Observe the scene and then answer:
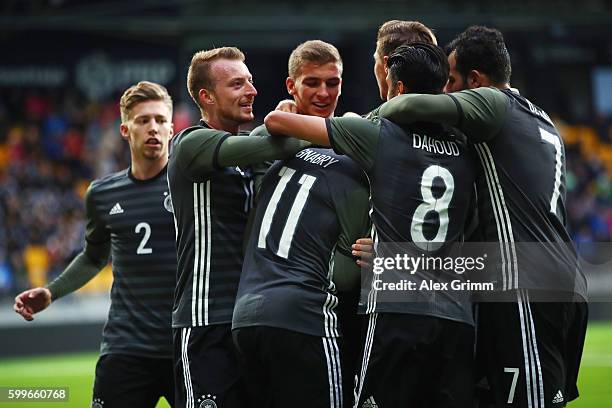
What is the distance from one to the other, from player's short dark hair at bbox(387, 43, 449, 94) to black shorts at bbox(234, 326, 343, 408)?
1.24 meters

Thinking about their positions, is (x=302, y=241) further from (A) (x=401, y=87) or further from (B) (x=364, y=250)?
(A) (x=401, y=87)

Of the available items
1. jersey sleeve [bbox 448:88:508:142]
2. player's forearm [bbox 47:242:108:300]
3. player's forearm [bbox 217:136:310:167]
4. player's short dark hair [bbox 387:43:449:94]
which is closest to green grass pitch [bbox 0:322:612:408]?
player's forearm [bbox 47:242:108:300]

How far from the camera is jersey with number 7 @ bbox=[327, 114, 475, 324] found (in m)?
4.66

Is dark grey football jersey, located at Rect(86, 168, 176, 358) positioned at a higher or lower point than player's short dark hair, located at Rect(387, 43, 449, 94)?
lower

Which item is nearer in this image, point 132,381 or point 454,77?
point 454,77

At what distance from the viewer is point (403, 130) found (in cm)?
476

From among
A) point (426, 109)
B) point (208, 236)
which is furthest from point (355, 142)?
point (208, 236)

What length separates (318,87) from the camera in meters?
5.29

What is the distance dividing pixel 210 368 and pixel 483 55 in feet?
6.55

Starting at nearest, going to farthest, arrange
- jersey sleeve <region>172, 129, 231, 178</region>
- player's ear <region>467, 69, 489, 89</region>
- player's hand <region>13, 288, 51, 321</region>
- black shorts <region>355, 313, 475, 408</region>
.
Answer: black shorts <region>355, 313, 475, 408</region>
jersey sleeve <region>172, 129, 231, 178</region>
player's ear <region>467, 69, 489, 89</region>
player's hand <region>13, 288, 51, 321</region>

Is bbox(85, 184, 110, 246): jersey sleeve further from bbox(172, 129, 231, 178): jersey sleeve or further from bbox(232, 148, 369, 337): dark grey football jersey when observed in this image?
bbox(232, 148, 369, 337): dark grey football jersey

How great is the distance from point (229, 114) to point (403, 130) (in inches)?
40.3

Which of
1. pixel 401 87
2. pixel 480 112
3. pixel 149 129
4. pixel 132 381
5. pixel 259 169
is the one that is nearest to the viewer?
pixel 480 112

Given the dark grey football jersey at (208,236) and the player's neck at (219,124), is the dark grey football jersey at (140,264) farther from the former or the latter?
the player's neck at (219,124)
